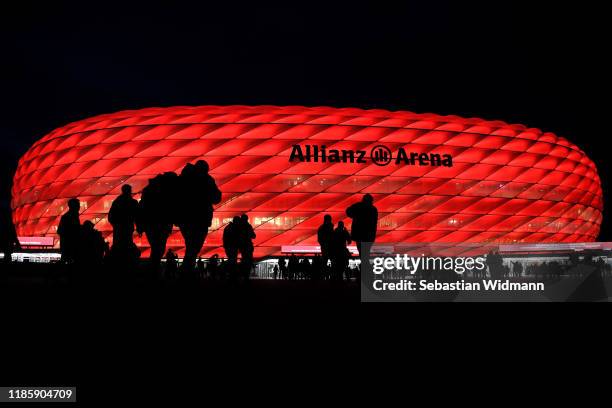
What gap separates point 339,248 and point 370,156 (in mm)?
29505

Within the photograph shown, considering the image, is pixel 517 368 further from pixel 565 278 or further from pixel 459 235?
pixel 459 235

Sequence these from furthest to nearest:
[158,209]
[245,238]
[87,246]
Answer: [87,246], [245,238], [158,209]

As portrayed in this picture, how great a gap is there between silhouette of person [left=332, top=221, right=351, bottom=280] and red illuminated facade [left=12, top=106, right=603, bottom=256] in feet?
90.2

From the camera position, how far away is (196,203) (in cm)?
767

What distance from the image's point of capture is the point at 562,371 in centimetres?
233

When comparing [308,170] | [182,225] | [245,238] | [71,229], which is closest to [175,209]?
[182,225]

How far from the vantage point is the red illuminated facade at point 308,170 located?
39344 mm

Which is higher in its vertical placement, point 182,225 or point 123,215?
point 123,215

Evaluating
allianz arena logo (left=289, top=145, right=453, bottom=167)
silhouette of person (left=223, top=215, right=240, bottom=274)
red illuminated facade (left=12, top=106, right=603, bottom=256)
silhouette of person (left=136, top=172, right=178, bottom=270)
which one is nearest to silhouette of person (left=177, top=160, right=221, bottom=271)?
silhouette of person (left=136, top=172, right=178, bottom=270)

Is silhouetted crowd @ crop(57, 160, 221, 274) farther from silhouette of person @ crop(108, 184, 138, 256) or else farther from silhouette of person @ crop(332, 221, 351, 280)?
silhouette of person @ crop(332, 221, 351, 280)

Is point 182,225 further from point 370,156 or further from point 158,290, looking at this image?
point 370,156

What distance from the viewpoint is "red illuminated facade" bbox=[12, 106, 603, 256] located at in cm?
3934
